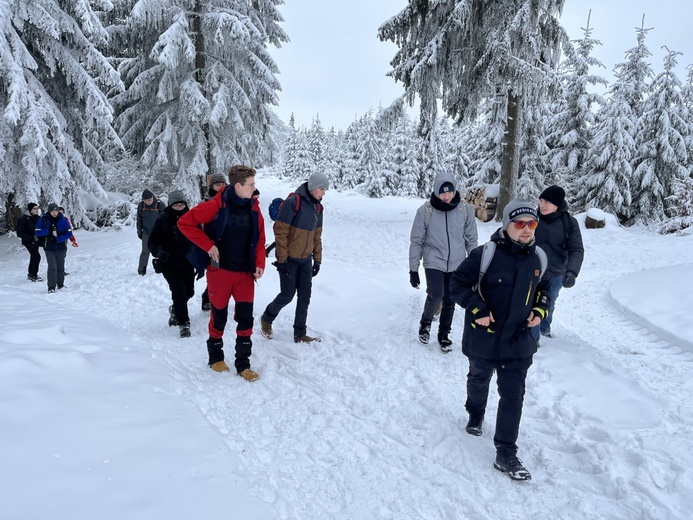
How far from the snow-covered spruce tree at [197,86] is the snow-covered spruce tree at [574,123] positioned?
1562cm

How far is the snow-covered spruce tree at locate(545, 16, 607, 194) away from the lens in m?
21.4

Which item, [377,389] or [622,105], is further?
[622,105]

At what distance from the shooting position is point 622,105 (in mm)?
20578

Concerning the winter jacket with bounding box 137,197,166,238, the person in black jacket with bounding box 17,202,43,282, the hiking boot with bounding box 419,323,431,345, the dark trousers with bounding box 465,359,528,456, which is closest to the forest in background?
the person in black jacket with bounding box 17,202,43,282

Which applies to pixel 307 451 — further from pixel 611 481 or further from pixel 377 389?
pixel 611 481

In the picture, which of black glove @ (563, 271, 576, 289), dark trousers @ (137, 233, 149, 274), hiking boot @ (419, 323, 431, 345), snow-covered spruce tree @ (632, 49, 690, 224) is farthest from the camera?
snow-covered spruce tree @ (632, 49, 690, 224)

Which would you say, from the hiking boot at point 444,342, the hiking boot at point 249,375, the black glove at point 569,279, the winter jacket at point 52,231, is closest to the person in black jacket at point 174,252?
the hiking boot at point 249,375

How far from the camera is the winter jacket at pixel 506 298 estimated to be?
327 centimetres

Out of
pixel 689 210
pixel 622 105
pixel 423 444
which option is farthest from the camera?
pixel 622 105

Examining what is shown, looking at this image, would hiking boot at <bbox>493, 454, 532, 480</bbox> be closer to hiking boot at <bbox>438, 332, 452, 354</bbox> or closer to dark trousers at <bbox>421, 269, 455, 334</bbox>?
hiking boot at <bbox>438, 332, 452, 354</bbox>

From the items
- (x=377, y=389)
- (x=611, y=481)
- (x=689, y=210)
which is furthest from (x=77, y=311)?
(x=689, y=210)

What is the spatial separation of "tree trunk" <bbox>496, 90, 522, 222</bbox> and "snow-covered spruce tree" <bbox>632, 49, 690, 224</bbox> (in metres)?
11.3

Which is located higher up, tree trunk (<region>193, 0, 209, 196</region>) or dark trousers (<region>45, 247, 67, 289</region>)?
tree trunk (<region>193, 0, 209, 196</region>)

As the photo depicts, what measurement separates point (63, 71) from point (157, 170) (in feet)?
14.7
